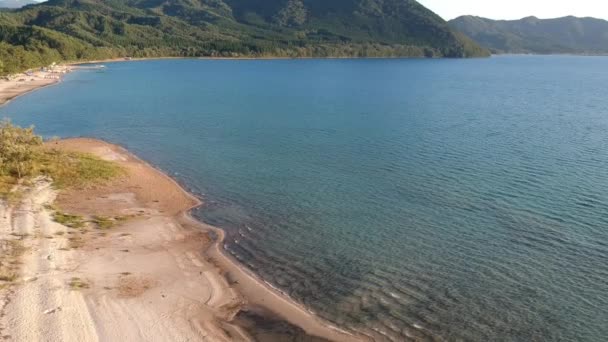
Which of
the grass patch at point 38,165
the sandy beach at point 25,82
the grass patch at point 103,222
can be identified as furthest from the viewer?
the sandy beach at point 25,82

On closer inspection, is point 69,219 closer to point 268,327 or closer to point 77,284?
point 77,284

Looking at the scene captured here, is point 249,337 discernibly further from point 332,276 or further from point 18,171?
point 18,171

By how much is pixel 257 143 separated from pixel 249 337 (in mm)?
48585

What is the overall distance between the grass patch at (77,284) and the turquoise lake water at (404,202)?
10.5 m

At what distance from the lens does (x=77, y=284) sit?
27.7m

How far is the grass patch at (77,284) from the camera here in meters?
27.4

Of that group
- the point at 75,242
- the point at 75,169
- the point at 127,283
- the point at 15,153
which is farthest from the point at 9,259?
the point at 75,169

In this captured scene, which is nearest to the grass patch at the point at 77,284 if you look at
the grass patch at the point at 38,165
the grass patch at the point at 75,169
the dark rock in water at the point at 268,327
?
the dark rock in water at the point at 268,327

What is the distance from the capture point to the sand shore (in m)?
24.2

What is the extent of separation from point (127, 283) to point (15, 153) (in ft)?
83.8

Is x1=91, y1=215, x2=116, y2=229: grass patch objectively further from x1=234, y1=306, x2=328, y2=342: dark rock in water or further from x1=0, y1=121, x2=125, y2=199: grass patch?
x1=234, y1=306, x2=328, y2=342: dark rock in water

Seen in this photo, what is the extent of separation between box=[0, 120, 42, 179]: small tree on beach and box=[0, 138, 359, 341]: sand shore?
343cm

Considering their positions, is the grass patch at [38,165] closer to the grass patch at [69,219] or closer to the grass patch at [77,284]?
the grass patch at [69,219]

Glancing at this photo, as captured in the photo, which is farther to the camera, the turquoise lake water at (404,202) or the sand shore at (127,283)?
the turquoise lake water at (404,202)
